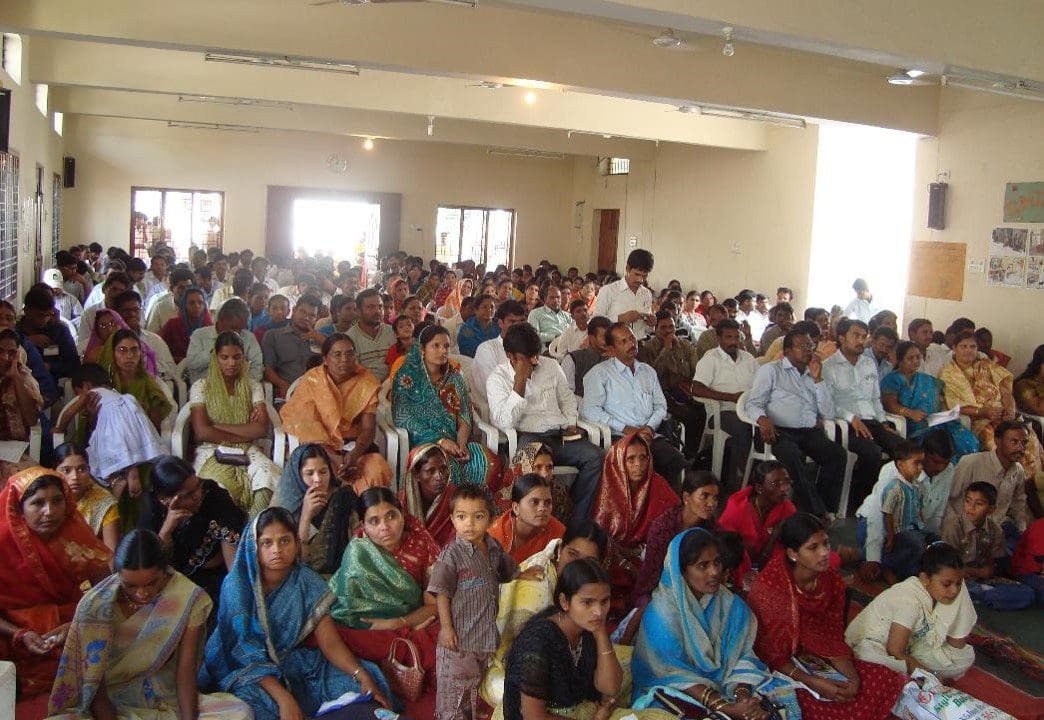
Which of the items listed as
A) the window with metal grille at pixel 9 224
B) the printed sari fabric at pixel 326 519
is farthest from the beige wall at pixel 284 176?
the printed sari fabric at pixel 326 519

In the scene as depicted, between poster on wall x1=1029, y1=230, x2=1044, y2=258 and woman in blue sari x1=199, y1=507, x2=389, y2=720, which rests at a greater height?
poster on wall x1=1029, y1=230, x2=1044, y2=258

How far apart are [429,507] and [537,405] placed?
114 cm

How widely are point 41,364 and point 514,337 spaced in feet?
8.00

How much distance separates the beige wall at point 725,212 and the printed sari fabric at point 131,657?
926 cm


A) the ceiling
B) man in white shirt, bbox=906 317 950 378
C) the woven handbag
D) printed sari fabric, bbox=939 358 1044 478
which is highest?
the ceiling

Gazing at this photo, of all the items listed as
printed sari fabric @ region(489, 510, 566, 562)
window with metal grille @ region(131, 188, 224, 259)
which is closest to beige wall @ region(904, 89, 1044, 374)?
printed sari fabric @ region(489, 510, 566, 562)

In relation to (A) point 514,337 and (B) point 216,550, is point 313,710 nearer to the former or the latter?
(B) point 216,550

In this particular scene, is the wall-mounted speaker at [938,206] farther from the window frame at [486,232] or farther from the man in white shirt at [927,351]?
the window frame at [486,232]

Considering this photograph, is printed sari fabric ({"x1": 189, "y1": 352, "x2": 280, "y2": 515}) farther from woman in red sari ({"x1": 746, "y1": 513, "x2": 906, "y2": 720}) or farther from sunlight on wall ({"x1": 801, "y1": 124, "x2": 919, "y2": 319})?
sunlight on wall ({"x1": 801, "y1": 124, "x2": 919, "y2": 319})

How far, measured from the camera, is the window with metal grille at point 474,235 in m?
17.2

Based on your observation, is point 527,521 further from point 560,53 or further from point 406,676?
point 560,53

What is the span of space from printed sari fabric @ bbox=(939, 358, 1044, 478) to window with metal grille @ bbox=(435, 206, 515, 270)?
11624mm

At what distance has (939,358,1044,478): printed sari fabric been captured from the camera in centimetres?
629

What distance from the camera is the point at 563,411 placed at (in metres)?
5.32
